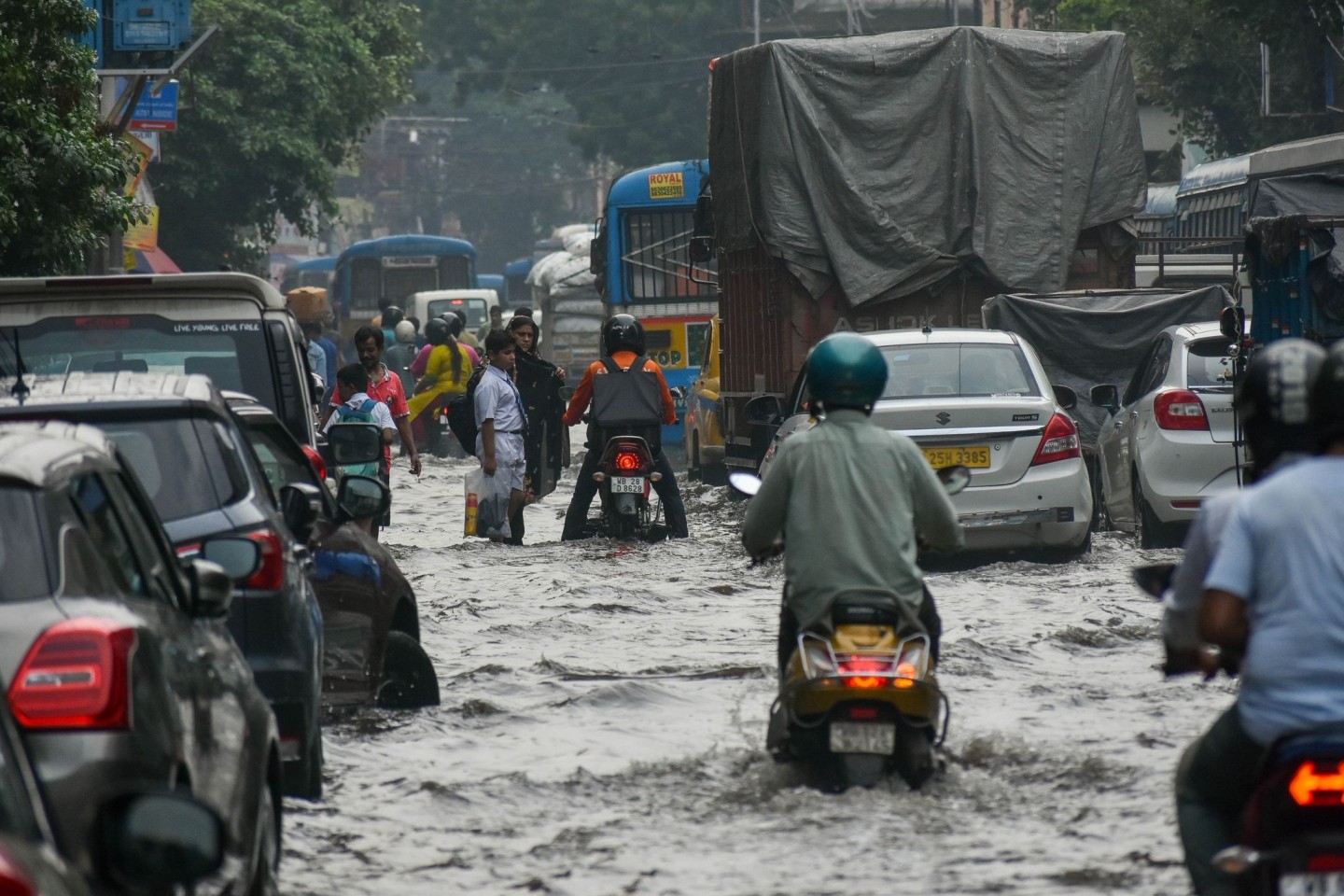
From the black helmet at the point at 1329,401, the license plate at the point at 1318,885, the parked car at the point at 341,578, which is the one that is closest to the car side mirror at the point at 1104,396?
the parked car at the point at 341,578

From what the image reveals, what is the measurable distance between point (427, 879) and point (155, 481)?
1.32 m

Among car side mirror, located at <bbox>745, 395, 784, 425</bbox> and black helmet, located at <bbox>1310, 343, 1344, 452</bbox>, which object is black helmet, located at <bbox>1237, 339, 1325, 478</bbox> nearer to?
black helmet, located at <bbox>1310, 343, 1344, 452</bbox>

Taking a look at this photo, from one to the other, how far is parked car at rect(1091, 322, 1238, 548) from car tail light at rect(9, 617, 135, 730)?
10.9m

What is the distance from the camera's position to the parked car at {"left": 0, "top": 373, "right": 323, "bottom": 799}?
20.9 ft

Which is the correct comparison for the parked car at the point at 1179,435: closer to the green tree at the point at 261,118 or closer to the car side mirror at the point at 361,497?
the car side mirror at the point at 361,497

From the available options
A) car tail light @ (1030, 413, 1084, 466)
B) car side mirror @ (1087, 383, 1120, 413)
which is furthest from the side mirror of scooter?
car side mirror @ (1087, 383, 1120, 413)

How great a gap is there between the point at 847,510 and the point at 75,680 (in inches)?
127

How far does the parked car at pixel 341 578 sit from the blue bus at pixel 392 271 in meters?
41.3

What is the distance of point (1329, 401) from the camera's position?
13.3 ft

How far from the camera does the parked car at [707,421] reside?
75.8 feet

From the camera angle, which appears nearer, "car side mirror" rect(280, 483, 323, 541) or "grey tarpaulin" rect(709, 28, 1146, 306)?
"car side mirror" rect(280, 483, 323, 541)

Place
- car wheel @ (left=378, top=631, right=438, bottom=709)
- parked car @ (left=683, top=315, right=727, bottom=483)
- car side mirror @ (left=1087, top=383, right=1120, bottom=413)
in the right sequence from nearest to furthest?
car wheel @ (left=378, top=631, right=438, bottom=709)
car side mirror @ (left=1087, top=383, right=1120, bottom=413)
parked car @ (left=683, top=315, right=727, bottom=483)

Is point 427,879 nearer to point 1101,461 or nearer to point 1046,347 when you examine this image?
point 1101,461

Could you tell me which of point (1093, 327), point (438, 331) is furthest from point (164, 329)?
point (438, 331)
